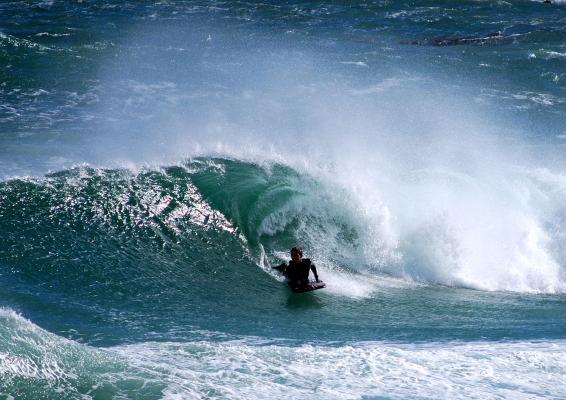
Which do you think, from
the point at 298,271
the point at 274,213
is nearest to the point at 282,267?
the point at 298,271

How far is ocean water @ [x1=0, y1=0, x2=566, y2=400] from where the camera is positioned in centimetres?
1173

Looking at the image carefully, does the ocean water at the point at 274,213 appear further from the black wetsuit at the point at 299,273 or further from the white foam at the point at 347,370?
the black wetsuit at the point at 299,273

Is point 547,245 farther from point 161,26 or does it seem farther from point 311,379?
point 161,26

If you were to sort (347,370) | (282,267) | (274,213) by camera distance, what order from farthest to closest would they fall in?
(274,213) → (282,267) → (347,370)

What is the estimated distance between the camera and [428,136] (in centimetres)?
2747

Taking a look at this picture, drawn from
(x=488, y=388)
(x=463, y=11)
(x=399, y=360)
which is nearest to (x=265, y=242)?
(x=399, y=360)

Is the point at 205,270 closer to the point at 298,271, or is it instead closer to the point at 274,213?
the point at 298,271

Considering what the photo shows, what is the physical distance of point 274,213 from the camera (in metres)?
19.0

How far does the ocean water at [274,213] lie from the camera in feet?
38.5

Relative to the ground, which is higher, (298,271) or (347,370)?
(298,271)

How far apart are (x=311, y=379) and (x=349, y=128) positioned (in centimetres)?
1644

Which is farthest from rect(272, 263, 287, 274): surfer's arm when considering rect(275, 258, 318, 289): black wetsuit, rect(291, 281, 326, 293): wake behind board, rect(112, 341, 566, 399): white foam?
rect(112, 341, 566, 399): white foam

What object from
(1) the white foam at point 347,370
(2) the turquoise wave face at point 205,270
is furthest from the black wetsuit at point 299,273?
(1) the white foam at point 347,370

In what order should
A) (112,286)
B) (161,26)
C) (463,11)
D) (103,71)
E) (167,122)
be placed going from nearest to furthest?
1. (112,286)
2. (167,122)
3. (103,71)
4. (161,26)
5. (463,11)
